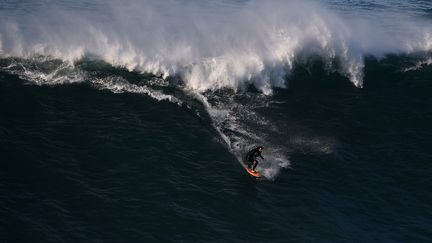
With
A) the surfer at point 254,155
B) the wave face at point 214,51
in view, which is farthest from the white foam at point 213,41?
the surfer at point 254,155

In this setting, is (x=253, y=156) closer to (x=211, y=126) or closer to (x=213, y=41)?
(x=211, y=126)

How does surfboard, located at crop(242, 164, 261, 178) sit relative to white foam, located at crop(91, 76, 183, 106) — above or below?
below

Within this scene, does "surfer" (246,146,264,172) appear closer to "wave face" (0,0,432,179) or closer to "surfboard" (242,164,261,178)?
"surfboard" (242,164,261,178)

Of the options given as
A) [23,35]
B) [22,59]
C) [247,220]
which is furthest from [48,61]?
[247,220]

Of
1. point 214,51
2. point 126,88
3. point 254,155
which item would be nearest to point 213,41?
point 214,51

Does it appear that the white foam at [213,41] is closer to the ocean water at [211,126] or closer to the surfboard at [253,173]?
the ocean water at [211,126]

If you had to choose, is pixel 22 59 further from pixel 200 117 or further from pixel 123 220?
pixel 123 220

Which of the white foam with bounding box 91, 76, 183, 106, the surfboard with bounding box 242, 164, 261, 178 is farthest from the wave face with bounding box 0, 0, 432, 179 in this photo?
the surfboard with bounding box 242, 164, 261, 178
